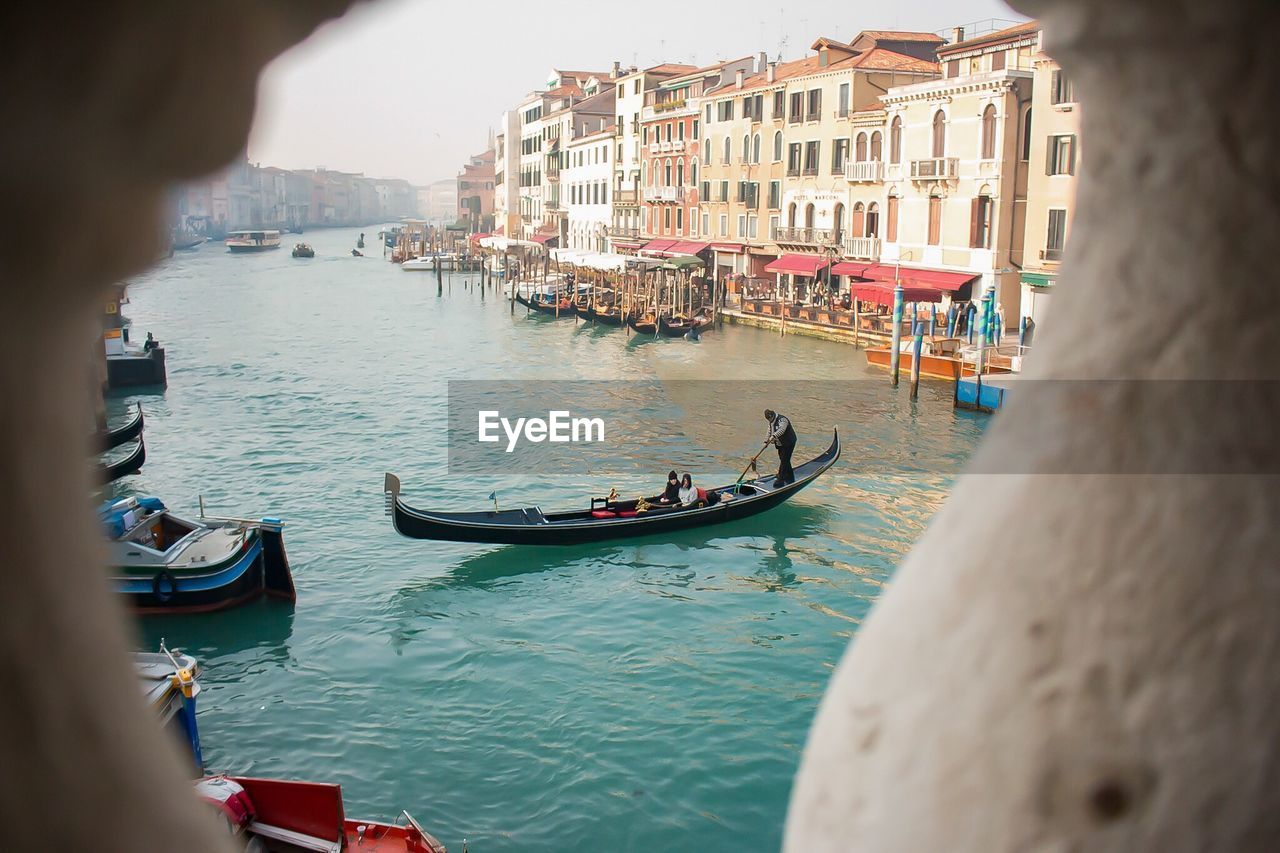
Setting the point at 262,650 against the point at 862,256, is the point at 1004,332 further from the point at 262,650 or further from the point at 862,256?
the point at 262,650

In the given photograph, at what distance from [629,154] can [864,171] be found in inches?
616

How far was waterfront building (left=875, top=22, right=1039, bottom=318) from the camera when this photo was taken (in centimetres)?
2170

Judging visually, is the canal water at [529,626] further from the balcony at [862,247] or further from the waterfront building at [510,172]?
the waterfront building at [510,172]

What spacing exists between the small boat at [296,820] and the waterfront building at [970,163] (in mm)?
18955

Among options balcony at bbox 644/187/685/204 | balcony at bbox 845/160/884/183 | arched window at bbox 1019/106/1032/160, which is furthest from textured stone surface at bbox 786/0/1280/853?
balcony at bbox 644/187/685/204

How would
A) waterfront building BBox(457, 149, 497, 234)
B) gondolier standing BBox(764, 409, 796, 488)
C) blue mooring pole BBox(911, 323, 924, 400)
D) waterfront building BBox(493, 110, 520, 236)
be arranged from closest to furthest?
1. gondolier standing BBox(764, 409, 796, 488)
2. blue mooring pole BBox(911, 323, 924, 400)
3. waterfront building BBox(493, 110, 520, 236)
4. waterfront building BBox(457, 149, 497, 234)

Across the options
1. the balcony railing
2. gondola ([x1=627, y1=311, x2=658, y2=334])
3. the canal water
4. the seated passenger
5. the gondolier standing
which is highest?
the balcony railing

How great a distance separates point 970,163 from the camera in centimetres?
2261

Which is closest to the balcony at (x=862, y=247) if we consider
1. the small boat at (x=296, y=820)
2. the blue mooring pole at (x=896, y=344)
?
the blue mooring pole at (x=896, y=344)

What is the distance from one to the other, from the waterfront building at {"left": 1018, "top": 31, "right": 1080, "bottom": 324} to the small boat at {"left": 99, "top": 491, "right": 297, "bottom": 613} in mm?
14929

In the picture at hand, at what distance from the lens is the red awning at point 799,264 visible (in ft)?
92.4
